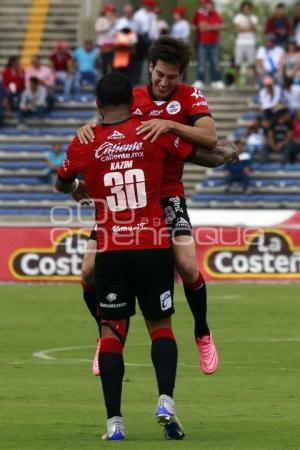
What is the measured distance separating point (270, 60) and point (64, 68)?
5487 millimetres

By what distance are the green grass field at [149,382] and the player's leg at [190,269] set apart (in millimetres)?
435

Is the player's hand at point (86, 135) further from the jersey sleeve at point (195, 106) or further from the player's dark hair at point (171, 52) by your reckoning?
the jersey sleeve at point (195, 106)

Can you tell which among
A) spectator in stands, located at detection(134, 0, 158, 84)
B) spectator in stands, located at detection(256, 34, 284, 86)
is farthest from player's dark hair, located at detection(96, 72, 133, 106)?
spectator in stands, located at detection(134, 0, 158, 84)

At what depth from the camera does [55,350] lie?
15.8 meters

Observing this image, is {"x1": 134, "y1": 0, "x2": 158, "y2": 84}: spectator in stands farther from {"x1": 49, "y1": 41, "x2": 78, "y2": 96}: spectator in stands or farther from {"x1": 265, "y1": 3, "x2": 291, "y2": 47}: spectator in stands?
{"x1": 265, "y1": 3, "x2": 291, "y2": 47}: spectator in stands

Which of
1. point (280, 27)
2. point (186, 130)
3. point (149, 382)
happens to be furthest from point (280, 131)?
point (186, 130)

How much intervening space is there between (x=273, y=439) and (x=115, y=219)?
169cm

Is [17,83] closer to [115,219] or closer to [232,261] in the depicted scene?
[232,261]

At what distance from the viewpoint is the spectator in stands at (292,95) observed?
31656 mm

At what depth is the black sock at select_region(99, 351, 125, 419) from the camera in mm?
9156

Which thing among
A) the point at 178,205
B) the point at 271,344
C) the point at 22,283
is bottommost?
the point at 22,283

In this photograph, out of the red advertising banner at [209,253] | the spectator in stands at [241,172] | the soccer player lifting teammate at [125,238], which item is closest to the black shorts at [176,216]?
the soccer player lifting teammate at [125,238]

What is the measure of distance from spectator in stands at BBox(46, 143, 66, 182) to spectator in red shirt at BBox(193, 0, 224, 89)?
4.06 meters

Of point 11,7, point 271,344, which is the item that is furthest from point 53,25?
point 271,344
